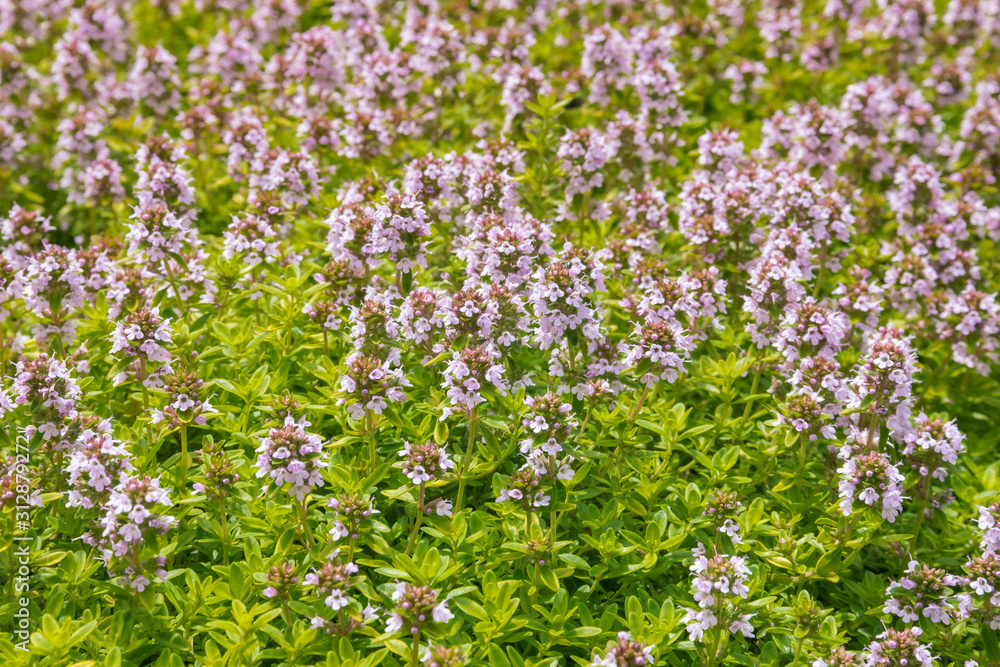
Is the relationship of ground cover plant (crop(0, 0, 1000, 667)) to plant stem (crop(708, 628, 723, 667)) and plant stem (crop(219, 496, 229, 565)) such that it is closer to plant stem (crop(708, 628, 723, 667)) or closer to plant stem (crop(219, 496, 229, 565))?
plant stem (crop(708, 628, 723, 667))

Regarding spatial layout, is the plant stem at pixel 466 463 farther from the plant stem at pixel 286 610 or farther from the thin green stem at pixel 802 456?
the thin green stem at pixel 802 456

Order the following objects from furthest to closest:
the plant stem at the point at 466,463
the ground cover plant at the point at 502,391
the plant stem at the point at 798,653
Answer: the plant stem at the point at 466,463 → the plant stem at the point at 798,653 → the ground cover plant at the point at 502,391

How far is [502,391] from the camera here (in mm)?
6043

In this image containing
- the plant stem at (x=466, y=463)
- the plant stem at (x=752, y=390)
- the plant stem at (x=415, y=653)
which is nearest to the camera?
the plant stem at (x=415, y=653)

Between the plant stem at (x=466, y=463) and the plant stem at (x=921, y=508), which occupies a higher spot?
the plant stem at (x=466, y=463)

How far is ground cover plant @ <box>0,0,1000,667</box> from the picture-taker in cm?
589

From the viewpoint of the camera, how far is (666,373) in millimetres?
6742

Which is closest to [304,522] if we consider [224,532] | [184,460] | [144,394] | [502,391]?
[224,532]

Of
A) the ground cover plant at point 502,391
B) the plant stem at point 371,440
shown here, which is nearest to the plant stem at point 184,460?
the ground cover plant at point 502,391

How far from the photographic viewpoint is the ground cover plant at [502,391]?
5.89 meters

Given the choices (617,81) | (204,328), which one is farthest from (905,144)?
(204,328)

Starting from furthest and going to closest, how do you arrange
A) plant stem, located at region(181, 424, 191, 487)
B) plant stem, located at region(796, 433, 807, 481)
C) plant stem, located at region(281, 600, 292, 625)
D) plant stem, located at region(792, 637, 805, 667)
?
plant stem, located at region(796, 433, 807, 481) < plant stem, located at region(181, 424, 191, 487) < plant stem, located at region(792, 637, 805, 667) < plant stem, located at region(281, 600, 292, 625)

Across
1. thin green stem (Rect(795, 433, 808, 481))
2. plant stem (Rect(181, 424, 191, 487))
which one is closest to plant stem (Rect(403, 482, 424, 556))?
plant stem (Rect(181, 424, 191, 487))

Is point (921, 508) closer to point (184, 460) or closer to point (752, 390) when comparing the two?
point (752, 390)
